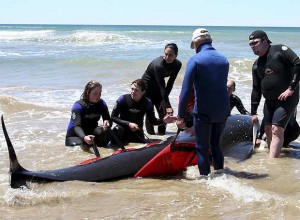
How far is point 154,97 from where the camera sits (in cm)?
779

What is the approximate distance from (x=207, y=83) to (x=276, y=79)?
1521mm

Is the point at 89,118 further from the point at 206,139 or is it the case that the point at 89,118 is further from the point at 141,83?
the point at 206,139

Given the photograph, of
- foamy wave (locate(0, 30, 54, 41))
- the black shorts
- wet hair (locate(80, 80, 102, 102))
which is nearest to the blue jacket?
the black shorts

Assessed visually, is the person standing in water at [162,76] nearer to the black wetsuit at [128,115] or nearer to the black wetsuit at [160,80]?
the black wetsuit at [160,80]

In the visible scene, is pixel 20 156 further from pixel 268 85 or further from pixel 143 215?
pixel 268 85

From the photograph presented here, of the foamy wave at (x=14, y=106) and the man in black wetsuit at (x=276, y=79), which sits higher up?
the man in black wetsuit at (x=276, y=79)

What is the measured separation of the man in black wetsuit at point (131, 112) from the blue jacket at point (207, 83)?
6.62 feet

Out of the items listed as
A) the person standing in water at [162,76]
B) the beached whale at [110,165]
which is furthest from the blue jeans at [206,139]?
the person standing in water at [162,76]

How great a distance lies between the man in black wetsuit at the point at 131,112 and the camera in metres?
6.85

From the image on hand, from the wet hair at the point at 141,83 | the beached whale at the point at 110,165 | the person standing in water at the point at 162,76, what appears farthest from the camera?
the person standing in water at the point at 162,76

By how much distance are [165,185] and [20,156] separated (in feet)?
8.40

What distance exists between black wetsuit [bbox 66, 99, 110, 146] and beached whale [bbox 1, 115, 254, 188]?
51.4 inches

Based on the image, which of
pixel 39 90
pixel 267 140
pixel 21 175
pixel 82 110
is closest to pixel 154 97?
pixel 82 110

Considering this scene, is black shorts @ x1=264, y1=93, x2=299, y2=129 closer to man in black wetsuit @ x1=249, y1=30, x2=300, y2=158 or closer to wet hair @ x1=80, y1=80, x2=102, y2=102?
man in black wetsuit @ x1=249, y1=30, x2=300, y2=158
